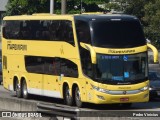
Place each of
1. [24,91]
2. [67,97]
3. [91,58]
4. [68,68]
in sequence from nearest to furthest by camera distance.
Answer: [91,58] → [68,68] → [67,97] → [24,91]

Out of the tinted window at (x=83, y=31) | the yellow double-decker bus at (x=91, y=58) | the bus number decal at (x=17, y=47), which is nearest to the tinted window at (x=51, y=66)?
the yellow double-decker bus at (x=91, y=58)

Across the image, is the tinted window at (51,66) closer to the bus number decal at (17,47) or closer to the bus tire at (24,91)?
the bus number decal at (17,47)

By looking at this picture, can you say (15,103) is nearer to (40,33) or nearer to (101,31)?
(101,31)

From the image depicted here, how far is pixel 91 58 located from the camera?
27.8 m

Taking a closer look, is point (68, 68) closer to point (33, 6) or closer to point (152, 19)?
point (152, 19)

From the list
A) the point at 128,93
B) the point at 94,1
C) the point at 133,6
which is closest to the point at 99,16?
the point at 128,93

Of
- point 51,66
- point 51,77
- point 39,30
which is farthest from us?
point 39,30

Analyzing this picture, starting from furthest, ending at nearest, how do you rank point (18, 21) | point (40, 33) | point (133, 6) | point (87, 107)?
point (133, 6) < point (18, 21) < point (40, 33) < point (87, 107)

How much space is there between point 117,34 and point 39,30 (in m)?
5.23

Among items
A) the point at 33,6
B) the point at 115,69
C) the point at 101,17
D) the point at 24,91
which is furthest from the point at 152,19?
the point at 115,69

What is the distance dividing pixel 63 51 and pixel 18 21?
5.24 metres

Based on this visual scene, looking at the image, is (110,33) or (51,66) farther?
(51,66)

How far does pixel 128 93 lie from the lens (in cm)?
2809

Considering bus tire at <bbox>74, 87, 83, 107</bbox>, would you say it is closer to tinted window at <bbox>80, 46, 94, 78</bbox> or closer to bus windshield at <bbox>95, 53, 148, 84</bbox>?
tinted window at <bbox>80, 46, 94, 78</bbox>
